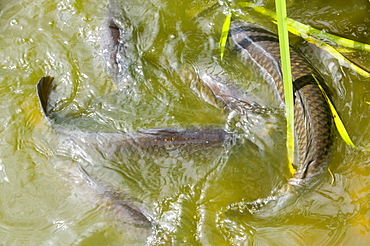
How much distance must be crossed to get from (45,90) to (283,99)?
76.9 inches

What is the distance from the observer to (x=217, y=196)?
246cm

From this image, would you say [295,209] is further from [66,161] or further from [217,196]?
[66,161]

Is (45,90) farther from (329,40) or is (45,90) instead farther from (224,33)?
(329,40)

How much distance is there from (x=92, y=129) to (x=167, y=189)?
0.74 metres

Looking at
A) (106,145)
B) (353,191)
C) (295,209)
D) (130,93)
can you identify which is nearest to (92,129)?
(106,145)

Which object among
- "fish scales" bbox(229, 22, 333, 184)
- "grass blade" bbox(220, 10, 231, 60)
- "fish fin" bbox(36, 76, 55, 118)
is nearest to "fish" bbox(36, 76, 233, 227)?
"fish fin" bbox(36, 76, 55, 118)

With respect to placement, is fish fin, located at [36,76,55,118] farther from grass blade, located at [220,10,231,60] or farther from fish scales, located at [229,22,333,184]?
fish scales, located at [229,22,333,184]

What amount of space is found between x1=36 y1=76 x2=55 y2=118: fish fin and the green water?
3.0 inches

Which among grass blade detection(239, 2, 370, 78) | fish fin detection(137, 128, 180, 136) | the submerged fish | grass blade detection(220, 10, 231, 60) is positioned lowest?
fish fin detection(137, 128, 180, 136)

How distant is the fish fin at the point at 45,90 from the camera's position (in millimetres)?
2785

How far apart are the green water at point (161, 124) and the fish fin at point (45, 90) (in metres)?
0.08

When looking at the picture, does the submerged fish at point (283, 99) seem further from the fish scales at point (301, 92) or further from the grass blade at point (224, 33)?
the grass blade at point (224, 33)

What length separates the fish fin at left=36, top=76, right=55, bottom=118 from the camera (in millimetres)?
2785

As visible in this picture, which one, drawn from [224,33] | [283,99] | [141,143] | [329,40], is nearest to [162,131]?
[141,143]
